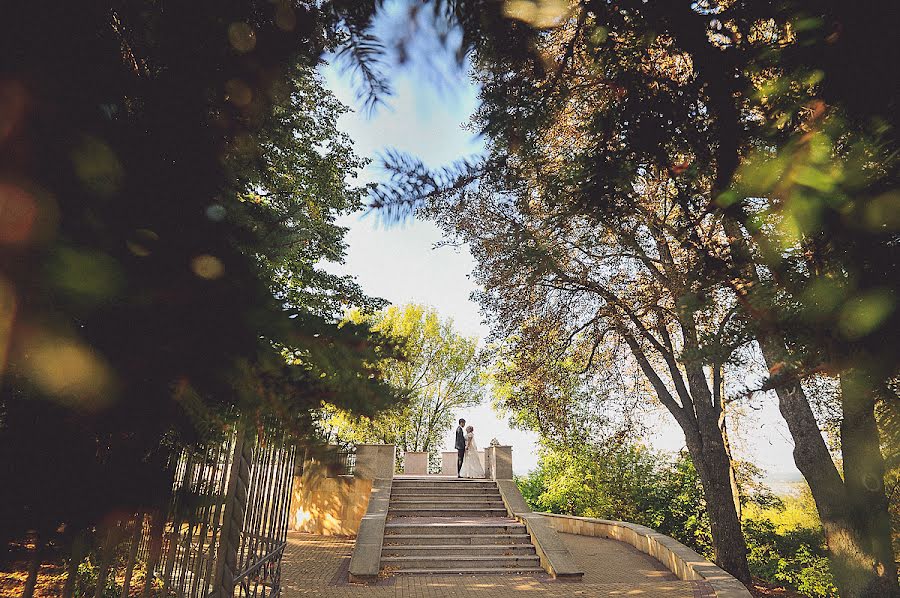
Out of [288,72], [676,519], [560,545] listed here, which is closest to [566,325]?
[560,545]

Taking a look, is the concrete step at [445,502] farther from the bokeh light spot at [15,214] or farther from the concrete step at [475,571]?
the bokeh light spot at [15,214]

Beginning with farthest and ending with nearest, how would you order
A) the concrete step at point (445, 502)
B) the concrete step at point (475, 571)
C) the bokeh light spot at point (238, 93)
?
the concrete step at point (445, 502) → the concrete step at point (475, 571) → the bokeh light spot at point (238, 93)

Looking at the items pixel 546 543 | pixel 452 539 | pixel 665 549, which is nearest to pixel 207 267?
pixel 546 543

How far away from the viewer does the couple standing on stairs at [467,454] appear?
19797 millimetres

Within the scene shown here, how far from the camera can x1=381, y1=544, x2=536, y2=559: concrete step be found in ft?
35.6

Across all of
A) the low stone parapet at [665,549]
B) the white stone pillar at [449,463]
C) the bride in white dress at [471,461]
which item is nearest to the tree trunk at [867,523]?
the low stone parapet at [665,549]

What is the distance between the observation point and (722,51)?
5.68 feet

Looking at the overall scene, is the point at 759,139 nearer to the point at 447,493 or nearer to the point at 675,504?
the point at 447,493

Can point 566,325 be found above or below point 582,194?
above

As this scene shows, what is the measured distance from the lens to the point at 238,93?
856 millimetres

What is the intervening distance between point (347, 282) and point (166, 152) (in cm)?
1383

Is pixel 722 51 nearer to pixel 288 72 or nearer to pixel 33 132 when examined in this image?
pixel 288 72

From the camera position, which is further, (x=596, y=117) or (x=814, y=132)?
(x=596, y=117)

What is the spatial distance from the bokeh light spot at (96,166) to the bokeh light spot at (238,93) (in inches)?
14.5
